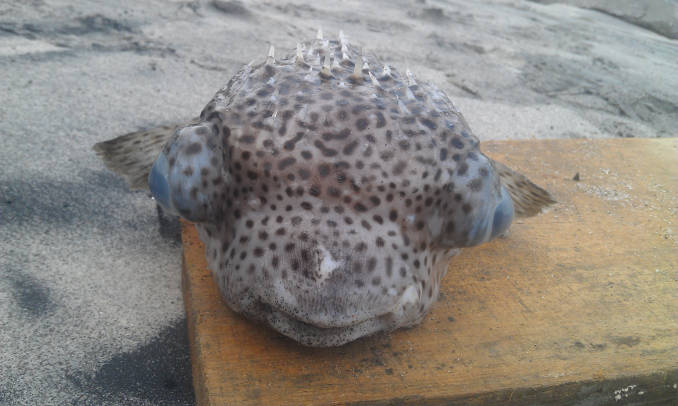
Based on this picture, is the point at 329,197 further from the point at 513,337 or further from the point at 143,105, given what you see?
the point at 143,105

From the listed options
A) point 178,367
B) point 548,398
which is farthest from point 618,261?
point 178,367

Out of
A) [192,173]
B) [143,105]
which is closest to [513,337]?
[192,173]

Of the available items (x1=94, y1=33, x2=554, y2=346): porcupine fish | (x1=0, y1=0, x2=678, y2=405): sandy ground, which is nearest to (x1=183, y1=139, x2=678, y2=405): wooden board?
(x1=94, y1=33, x2=554, y2=346): porcupine fish

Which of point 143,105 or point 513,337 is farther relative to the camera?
point 143,105

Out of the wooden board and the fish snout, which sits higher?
the fish snout

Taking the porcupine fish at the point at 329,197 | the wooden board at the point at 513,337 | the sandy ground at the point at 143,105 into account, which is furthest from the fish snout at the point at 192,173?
the sandy ground at the point at 143,105

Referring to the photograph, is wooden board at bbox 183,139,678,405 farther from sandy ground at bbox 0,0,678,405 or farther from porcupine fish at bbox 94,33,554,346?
sandy ground at bbox 0,0,678,405

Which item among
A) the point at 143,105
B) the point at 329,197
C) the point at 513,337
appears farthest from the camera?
the point at 143,105

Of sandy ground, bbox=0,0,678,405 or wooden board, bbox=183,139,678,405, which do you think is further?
sandy ground, bbox=0,0,678,405

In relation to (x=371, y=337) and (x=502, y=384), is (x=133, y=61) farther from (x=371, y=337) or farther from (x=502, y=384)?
(x=502, y=384)
